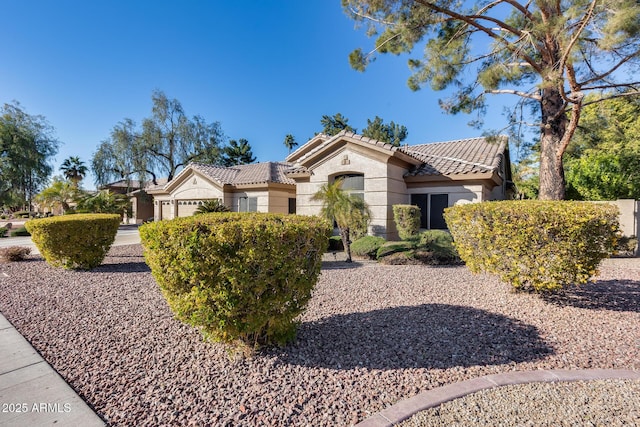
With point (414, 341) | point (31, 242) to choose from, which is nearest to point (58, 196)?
point (31, 242)

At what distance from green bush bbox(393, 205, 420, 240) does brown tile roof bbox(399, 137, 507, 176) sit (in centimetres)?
237

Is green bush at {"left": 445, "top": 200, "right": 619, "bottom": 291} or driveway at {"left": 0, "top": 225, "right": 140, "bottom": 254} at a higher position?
green bush at {"left": 445, "top": 200, "right": 619, "bottom": 291}

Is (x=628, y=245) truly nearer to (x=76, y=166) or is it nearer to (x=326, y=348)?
(x=326, y=348)

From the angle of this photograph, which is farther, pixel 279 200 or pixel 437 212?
pixel 279 200

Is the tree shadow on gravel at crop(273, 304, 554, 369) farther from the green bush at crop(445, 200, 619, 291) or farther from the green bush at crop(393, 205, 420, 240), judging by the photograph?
the green bush at crop(393, 205, 420, 240)

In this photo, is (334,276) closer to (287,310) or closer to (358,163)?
(287,310)

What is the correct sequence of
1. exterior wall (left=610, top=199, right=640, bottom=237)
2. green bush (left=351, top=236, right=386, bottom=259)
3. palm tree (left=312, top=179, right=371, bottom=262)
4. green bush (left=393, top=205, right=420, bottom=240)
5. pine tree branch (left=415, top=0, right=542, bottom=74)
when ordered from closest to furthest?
1. pine tree branch (left=415, top=0, right=542, bottom=74)
2. palm tree (left=312, top=179, right=371, bottom=262)
3. green bush (left=351, top=236, right=386, bottom=259)
4. exterior wall (left=610, top=199, right=640, bottom=237)
5. green bush (left=393, top=205, right=420, bottom=240)

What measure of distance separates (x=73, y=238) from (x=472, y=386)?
10.2 m

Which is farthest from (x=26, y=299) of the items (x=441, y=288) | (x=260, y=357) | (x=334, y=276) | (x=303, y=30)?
(x=303, y=30)

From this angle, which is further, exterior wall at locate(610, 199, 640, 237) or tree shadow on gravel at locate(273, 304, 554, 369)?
exterior wall at locate(610, 199, 640, 237)

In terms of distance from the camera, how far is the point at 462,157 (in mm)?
15250

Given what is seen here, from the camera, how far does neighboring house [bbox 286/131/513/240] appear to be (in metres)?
13.0

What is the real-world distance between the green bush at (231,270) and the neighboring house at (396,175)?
9050 mm

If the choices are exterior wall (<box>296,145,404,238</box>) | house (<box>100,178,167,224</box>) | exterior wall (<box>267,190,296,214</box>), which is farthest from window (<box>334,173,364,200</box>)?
house (<box>100,178,167,224</box>)
